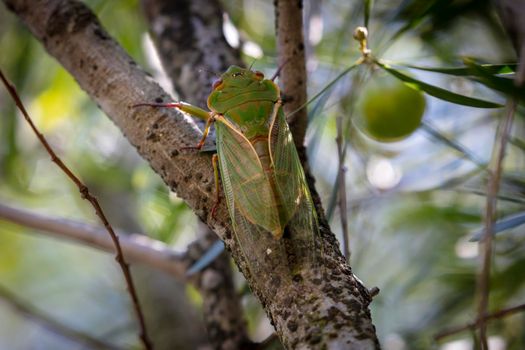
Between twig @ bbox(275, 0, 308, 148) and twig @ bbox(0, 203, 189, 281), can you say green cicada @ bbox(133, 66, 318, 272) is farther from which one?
twig @ bbox(0, 203, 189, 281)

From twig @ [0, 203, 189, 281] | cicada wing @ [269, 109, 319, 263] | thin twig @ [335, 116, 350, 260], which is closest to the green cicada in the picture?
cicada wing @ [269, 109, 319, 263]

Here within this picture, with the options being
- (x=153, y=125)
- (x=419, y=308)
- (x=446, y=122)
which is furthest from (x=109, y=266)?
(x=153, y=125)

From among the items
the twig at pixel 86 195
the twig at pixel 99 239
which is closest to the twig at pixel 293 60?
the twig at pixel 86 195

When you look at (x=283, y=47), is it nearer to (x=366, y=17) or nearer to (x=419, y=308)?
(x=366, y=17)

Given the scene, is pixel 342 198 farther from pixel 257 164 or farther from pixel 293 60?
pixel 293 60

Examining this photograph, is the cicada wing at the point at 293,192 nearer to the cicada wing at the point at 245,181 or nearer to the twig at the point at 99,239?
the cicada wing at the point at 245,181

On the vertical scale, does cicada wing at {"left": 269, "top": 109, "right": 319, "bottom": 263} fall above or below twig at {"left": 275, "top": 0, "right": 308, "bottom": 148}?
below

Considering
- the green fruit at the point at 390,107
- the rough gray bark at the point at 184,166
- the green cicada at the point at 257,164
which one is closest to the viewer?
the rough gray bark at the point at 184,166
